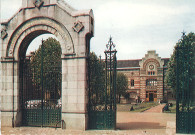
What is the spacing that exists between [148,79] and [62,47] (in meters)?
38.9

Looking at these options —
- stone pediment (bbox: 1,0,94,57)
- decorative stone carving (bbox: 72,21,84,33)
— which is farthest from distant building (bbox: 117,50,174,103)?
decorative stone carving (bbox: 72,21,84,33)

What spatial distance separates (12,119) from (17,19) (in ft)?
18.7

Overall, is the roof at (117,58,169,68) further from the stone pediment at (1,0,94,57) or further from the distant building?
the stone pediment at (1,0,94,57)

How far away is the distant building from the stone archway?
37.0 metres

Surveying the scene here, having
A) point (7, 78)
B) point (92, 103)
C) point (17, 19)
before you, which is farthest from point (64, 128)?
point (17, 19)

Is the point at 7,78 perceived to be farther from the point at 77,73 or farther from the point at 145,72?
the point at 145,72

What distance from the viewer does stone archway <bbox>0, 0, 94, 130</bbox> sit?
11.1 meters

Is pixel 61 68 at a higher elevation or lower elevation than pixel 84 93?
higher

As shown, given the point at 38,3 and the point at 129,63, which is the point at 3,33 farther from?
the point at 129,63

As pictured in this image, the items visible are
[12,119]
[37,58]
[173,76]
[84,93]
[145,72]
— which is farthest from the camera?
[145,72]

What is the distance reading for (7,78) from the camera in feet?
40.5

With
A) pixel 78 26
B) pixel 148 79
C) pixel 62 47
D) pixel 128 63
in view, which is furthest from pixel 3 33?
pixel 128 63

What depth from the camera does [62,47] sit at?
11.5m

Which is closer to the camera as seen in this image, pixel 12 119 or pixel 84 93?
pixel 84 93
